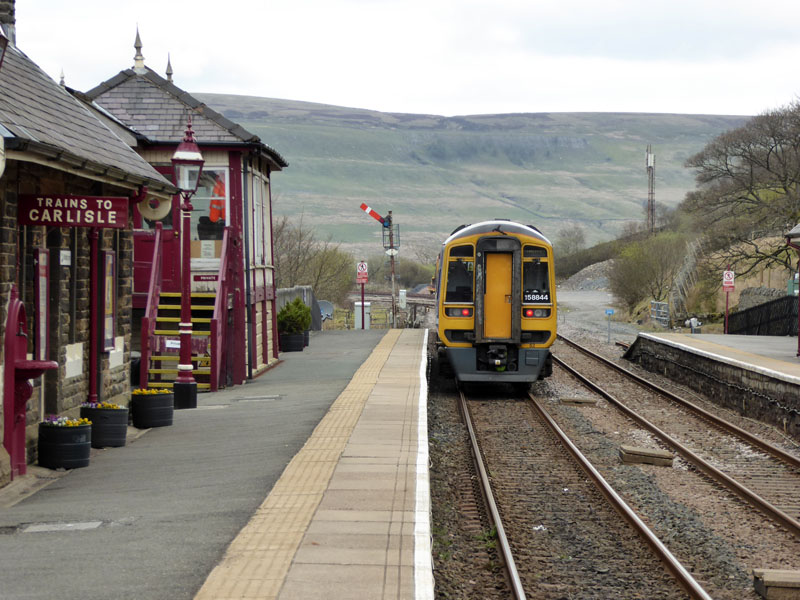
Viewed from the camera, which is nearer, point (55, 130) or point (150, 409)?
point (55, 130)

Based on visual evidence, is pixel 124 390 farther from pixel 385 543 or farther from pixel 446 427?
pixel 385 543

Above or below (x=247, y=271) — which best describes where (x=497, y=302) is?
below

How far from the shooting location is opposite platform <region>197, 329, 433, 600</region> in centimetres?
587

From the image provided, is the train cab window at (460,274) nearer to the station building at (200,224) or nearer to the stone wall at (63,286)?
the station building at (200,224)

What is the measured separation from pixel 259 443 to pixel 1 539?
4.19m

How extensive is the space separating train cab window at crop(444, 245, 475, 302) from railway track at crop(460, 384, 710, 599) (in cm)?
459

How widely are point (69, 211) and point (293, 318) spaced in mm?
16434

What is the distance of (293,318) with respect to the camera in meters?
26.1

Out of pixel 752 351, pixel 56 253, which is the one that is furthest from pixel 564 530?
→ pixel 752 351

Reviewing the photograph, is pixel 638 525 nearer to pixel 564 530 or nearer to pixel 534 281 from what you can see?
pixel 564 530

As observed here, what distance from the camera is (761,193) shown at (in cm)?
4775

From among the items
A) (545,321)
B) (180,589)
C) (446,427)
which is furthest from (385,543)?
(545,321)

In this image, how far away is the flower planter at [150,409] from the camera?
1271 cm

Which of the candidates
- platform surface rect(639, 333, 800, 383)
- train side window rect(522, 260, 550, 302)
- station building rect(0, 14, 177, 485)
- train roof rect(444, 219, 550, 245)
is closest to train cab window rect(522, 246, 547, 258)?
train side window rect(522, 260, 550, 302)
